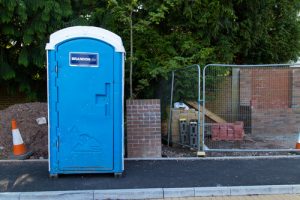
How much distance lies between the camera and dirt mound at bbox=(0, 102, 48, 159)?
8375 millimetres

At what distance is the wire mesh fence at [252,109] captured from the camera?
29.8 ft

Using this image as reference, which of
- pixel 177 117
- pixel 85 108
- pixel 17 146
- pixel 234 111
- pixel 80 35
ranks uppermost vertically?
pixel 80 35

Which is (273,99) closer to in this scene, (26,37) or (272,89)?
(272,89)

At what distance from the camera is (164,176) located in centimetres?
672

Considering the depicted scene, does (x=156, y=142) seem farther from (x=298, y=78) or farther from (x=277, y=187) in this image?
(x=298, y=78)

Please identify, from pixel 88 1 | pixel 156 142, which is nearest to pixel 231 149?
pixel 156 142

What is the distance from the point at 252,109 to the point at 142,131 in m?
3.11

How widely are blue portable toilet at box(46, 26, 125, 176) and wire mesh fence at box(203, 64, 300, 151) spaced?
2.68m

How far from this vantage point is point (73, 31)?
20.8 ft

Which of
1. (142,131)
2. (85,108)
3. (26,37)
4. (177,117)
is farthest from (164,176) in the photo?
(26,37)

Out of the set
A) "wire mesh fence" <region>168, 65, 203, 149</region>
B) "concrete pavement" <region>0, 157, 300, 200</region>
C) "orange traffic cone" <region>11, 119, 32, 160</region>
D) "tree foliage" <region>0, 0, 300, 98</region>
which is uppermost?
"tree foliage" <region>0, 0, 300, 98</region>

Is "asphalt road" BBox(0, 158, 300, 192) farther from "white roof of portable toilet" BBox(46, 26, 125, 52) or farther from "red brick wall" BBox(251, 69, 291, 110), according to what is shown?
"red brick wall" BBox(251, 69, 291, 110)

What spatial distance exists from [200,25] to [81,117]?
556cm

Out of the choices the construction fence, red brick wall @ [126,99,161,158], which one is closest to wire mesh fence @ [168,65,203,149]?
the construction fence
